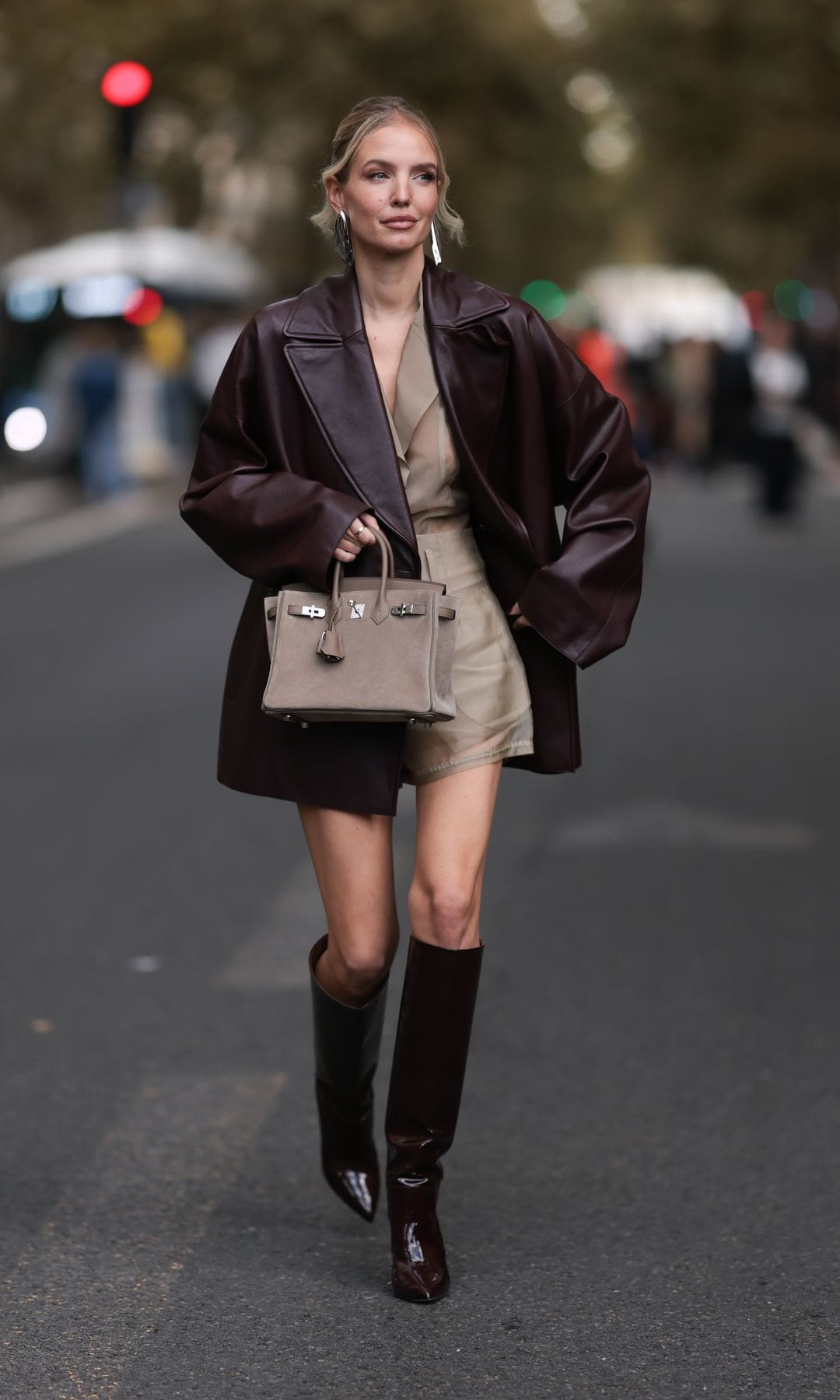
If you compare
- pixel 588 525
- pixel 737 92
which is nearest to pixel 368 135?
pixel 588 525

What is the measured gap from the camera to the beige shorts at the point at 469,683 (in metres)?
3.97

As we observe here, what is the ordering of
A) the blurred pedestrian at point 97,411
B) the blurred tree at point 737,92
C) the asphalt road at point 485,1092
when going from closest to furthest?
the asphalt road at point 485,1092 → the blurred pedestrian at point 97,411 → the blurred tree at point 737,92

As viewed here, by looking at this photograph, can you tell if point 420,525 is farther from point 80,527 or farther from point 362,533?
point 80,527

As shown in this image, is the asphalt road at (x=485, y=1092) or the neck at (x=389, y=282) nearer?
the asphalt road at (x=485, y=1092)

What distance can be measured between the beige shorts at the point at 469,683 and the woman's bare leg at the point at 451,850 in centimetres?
3

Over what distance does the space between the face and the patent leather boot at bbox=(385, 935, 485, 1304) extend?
3.70 feet

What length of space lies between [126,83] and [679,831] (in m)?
15.1

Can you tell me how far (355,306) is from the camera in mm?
3957

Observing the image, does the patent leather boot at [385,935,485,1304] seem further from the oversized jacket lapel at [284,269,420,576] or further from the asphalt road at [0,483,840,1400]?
the oversized jacket lapel at [284,269,420,576]

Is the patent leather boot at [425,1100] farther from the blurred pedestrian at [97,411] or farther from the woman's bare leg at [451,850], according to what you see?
the blurred pedestrian at [97,411]

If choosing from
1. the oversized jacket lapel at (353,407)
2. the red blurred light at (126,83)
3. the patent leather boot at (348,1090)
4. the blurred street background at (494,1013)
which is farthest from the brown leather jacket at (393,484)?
the red blurred light at (126,83)

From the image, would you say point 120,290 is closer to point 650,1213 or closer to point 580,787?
point 580,787

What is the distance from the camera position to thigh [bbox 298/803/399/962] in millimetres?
4039

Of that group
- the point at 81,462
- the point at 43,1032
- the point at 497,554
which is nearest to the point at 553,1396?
the point at 497,554
